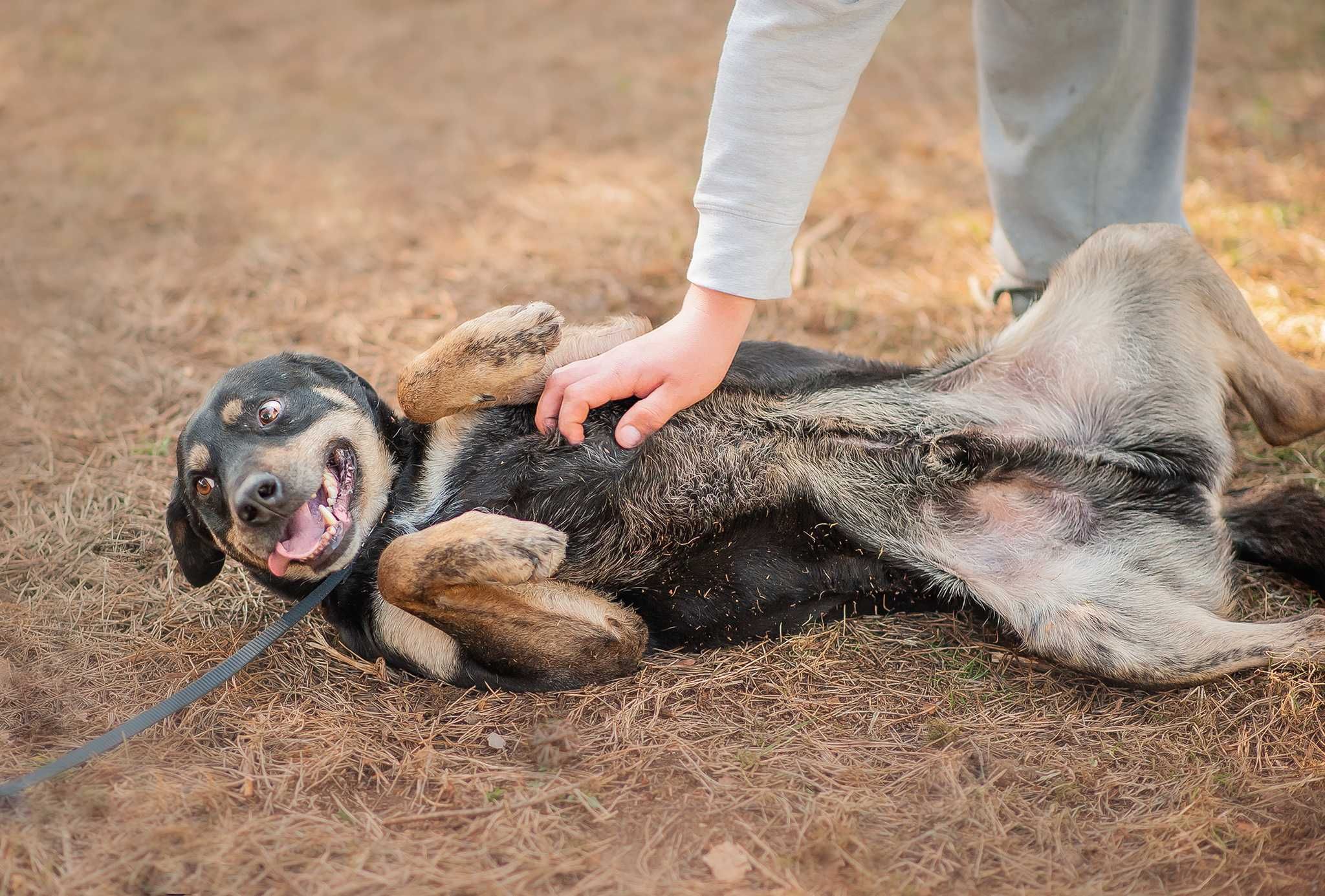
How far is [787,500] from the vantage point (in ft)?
10.6

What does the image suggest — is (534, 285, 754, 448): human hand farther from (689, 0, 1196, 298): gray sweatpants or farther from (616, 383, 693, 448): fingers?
(689, 0, 1196, 298): gray sweatpants

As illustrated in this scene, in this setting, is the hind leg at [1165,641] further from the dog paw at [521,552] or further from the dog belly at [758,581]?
the dog paw at [521,552]

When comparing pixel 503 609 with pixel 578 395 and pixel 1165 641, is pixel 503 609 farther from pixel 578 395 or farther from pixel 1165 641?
pixel 1165 641

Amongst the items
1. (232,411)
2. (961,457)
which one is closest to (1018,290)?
(961,457)

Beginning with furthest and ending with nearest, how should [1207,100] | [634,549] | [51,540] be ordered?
[1207,100], [51,540], [634,549]

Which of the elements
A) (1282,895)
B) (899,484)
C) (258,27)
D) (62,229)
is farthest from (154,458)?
(258,27)

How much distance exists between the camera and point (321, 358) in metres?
3.54

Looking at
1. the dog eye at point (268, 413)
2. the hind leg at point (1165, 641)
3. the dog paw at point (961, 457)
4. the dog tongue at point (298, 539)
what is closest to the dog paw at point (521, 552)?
the dog tongue at point (298, 539)

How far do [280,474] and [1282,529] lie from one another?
3411mm

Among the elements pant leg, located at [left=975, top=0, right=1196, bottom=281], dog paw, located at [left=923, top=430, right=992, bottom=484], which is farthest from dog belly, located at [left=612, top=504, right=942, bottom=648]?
pant leg, located at [left=975, top=0, right=1196, bottom=281]

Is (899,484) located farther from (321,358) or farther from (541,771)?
(321,358)

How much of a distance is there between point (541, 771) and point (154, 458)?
8.47 feet

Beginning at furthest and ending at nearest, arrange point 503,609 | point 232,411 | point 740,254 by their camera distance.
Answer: point 232,411
point 503,609
point 740,254

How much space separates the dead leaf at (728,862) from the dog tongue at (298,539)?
1.53m
